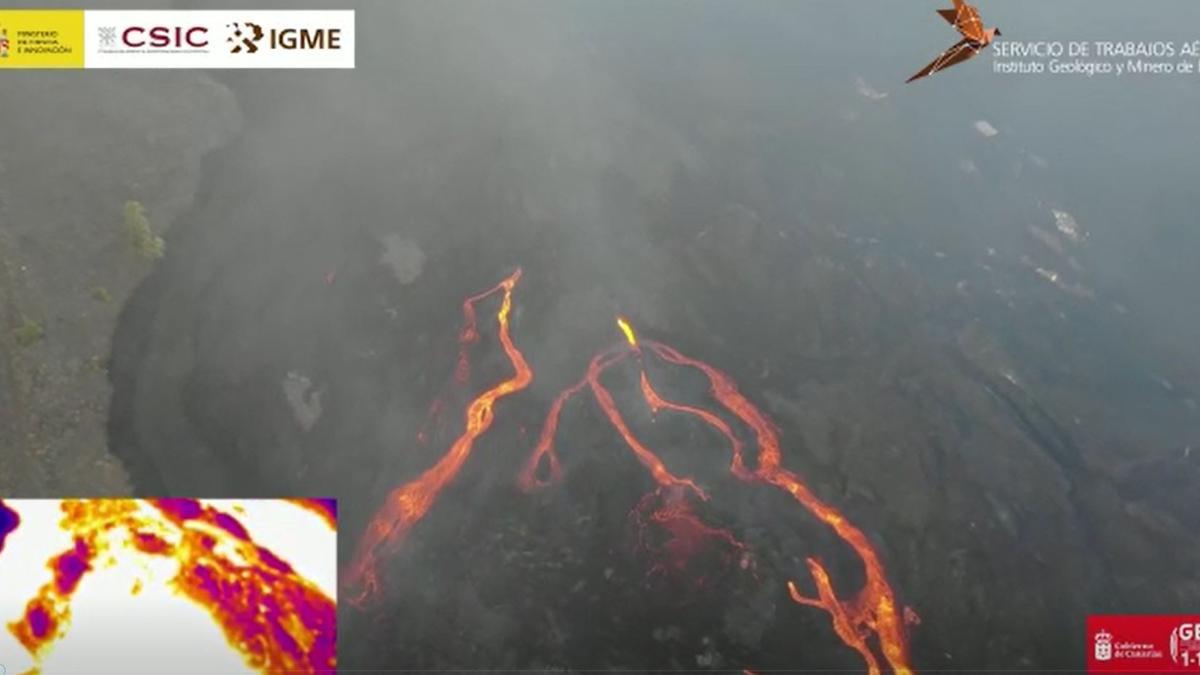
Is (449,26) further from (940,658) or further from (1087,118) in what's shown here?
(940,658)

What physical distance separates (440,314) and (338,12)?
1075 centimetres

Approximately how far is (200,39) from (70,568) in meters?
16.1

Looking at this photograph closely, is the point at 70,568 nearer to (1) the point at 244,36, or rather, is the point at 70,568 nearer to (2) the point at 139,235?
(2) the point at 139,235

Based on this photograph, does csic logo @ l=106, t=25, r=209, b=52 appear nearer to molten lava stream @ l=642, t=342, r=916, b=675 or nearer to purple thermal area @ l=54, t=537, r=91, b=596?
purple thermal area @ l=54, t=537, r=91, b=596

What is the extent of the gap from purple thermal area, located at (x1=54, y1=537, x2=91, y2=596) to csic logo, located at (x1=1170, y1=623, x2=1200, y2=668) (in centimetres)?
3081

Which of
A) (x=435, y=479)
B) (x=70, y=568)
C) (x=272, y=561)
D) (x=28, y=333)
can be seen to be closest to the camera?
(x=70, y=568)

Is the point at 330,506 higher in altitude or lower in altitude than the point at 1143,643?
higher

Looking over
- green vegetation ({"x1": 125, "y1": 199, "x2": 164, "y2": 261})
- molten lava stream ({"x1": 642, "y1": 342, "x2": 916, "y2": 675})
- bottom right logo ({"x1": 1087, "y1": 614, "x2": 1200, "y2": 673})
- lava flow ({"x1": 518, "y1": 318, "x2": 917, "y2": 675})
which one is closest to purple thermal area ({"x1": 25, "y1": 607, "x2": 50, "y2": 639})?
green vegetation ({"x1": 125, "y1": 199, "x2": 164, "y2": 261})

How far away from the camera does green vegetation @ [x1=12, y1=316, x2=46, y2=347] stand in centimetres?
2219

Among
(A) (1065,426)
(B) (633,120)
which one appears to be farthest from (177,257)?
(A) (1065,426)

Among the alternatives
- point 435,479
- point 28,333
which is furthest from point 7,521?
point 435,479

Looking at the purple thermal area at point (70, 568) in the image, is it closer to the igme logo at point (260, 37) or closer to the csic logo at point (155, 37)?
the csic logo at point (155, 37)

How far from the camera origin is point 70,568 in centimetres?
2052

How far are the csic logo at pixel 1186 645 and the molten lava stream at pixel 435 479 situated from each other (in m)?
20.4
